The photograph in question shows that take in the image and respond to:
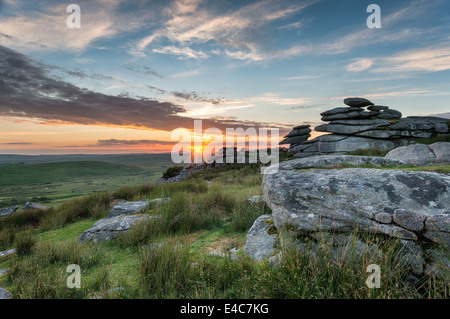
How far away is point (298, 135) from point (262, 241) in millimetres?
36190

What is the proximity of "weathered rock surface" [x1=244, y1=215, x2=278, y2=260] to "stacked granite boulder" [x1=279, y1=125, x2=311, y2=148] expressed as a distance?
110 feet

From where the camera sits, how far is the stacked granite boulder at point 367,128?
1016 inches

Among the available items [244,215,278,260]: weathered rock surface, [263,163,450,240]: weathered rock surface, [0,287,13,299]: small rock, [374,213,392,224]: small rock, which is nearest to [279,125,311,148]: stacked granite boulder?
[244,215,278,260]: weathered rock surface

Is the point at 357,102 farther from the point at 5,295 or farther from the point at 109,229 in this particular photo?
the point at 5,295

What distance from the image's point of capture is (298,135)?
37.4 m

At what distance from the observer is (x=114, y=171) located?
13388cm

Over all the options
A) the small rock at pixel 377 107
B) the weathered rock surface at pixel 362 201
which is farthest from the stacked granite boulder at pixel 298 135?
the weathered rock surface at pixel 362 201

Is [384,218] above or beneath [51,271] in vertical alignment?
above

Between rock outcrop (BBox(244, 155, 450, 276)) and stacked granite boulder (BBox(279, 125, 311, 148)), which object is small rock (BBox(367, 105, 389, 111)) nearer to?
stacked granite boulder (BBox(279, 125, 311, 148))

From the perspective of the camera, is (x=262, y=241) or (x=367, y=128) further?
(x=367, y=128)

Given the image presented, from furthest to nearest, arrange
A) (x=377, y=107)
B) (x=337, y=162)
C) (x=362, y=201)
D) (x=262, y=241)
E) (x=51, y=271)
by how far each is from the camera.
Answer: (x=377, y=107) < (x=337, y=162) < (x=262, y=241) < (x=51, y=271) < (x=362, y=201)

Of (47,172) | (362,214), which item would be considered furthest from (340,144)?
(47,172)

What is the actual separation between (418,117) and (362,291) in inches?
1467
